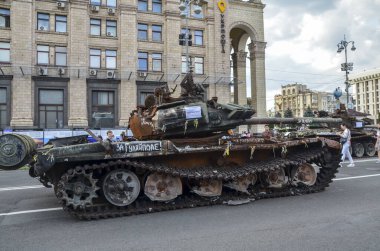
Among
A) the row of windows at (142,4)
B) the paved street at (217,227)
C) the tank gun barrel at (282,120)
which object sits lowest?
the paved street at (217,227)

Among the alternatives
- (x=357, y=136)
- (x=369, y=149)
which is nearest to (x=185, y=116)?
(x=357, y=136)

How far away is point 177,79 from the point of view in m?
35.8

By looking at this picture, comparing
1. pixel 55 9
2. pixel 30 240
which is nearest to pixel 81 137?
pixel 30 240

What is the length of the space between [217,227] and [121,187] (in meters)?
2.05

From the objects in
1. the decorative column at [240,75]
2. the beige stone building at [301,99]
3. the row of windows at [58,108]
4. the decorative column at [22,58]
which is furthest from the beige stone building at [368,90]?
the decorative column at [22,58]

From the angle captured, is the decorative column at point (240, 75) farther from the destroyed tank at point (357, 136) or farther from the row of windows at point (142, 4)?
the destroyed tank at point (357, 136)

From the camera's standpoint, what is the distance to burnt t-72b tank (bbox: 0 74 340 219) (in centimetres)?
654

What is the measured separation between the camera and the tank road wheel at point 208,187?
7629 mm

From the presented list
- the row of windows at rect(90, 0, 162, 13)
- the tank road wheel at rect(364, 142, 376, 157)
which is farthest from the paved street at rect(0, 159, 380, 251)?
the row of windows at rect(90, 0, 162, 13)

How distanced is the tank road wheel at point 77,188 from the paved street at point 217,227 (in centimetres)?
39

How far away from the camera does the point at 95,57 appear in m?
33.0

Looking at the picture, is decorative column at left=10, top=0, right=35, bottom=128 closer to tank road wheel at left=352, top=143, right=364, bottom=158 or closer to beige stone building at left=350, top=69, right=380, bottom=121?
tank road wheel at left=352, top=143, right=364, bottom=158

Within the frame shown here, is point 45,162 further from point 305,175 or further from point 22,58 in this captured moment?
point 22,58

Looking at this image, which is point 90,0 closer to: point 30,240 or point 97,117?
point 97,117
